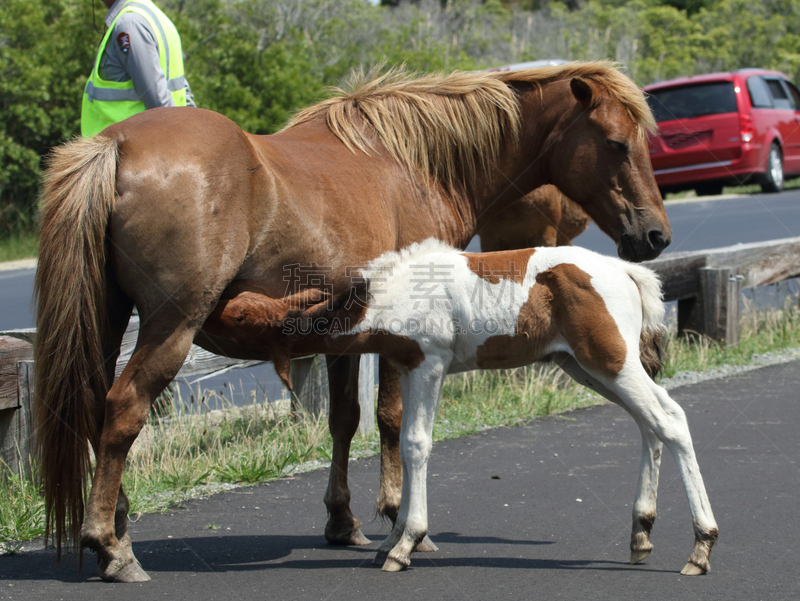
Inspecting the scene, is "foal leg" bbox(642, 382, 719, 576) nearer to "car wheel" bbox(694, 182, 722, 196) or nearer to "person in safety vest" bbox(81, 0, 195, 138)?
"person in safety vest" bbox(81, 0, 195, 138)

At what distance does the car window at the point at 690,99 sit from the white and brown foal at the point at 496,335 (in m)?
14.3

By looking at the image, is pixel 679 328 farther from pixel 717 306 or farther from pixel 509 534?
pixel 509 534

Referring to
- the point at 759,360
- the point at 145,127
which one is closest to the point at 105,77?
the point at 145,127

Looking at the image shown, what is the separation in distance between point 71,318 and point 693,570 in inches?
108

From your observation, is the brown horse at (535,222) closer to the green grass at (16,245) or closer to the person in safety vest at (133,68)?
the person in safety vest at (133,68)

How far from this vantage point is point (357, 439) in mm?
6273

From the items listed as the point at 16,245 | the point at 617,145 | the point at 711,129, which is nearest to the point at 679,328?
the point at 617,145

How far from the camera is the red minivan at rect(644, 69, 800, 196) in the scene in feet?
55.5

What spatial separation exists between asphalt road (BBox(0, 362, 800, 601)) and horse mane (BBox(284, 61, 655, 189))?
180 cm

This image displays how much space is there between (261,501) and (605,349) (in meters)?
2.24

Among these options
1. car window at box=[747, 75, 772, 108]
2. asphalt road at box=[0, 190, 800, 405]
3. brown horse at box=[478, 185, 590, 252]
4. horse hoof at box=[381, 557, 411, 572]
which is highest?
car window at box=[747, 75, 772, 108]

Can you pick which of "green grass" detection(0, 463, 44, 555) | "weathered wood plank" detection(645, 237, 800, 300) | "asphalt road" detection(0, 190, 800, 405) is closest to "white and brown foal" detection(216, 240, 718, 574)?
"green grass" detection(0, 463, 44, 555)

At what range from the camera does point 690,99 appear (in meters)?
17.3

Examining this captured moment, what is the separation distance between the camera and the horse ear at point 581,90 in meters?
4.74
